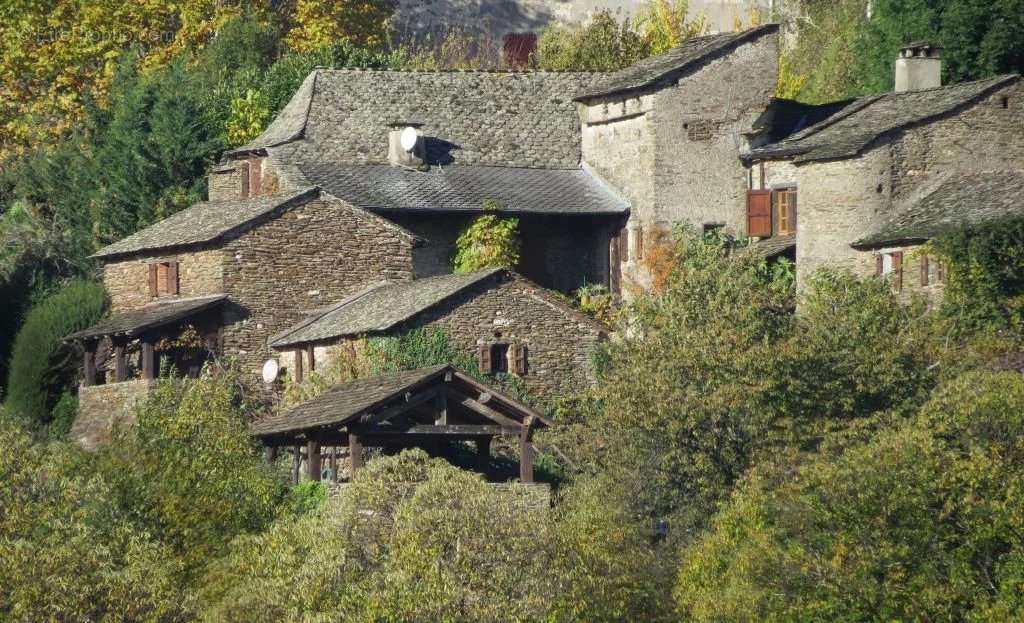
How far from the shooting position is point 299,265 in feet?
169

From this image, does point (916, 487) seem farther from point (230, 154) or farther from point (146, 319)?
point (230, 154)

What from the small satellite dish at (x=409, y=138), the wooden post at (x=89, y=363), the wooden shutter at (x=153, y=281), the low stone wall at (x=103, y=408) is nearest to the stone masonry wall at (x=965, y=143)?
the small satellite dish at (x=409, y=138)

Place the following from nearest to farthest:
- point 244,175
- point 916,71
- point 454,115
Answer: point 916,71 → point 244,175 → point 454,115

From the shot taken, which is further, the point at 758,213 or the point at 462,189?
the point at 462,189

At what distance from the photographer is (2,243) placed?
192 ft

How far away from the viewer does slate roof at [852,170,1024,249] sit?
152ft

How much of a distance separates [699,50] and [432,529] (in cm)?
2488

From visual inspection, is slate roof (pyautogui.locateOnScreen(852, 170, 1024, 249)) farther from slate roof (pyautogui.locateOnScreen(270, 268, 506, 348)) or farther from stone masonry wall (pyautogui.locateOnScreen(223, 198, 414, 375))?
stone masonry wall (pyautogui.locateOnScreen(223, 198, 414, 375))

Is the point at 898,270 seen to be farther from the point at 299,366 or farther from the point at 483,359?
the point at 299,366

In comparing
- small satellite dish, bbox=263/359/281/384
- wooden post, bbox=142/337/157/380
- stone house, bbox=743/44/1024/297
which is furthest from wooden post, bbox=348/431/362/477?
stone house, bbox=743/44/1024/297

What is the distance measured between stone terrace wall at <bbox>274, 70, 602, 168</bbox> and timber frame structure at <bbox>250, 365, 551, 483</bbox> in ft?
44.9

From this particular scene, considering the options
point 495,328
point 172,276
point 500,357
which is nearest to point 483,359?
point 500,357

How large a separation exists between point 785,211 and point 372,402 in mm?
15228

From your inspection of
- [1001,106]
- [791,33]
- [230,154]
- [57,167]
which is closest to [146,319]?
[230,154]
